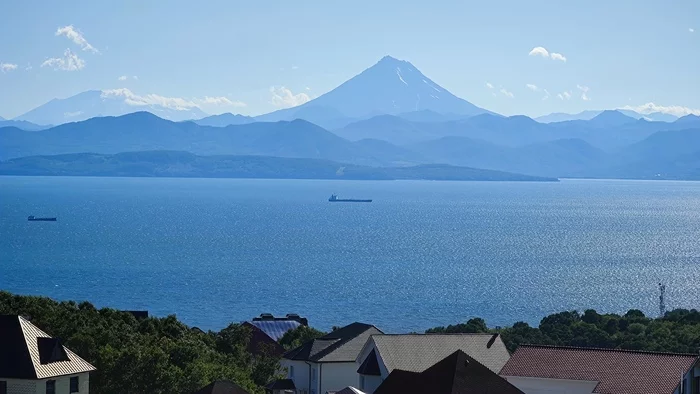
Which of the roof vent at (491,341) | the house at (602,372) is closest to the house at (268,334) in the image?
the roof vent at (491,341)

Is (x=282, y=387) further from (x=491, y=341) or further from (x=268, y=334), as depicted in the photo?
(x=268, y=334)

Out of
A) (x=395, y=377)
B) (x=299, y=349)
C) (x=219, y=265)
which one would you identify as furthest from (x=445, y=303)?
(x=395, y=377)

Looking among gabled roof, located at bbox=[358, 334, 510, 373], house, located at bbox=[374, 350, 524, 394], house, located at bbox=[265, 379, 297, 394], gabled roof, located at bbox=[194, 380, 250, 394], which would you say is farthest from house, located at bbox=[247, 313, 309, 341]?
house, located at bbox=[374, 350, 524, 394]

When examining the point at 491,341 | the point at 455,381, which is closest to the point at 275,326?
the point at 491,341

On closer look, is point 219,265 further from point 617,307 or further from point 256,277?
point 617,307

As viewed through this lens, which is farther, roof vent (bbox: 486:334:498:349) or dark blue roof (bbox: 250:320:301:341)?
dark blue roof (bbox: 250:320:301:341)

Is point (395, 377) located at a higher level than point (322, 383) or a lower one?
higher

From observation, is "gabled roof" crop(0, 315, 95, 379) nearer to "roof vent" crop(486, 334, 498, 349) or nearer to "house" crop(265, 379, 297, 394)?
"house" crop(265, 379, 297, 394)
